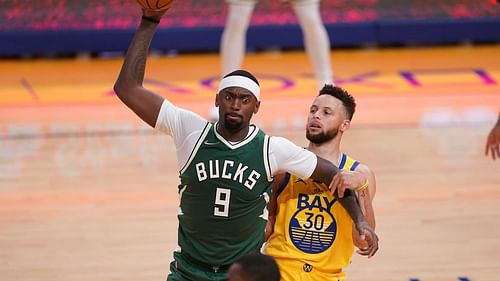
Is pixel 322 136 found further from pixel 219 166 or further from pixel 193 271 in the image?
pixel 193 271

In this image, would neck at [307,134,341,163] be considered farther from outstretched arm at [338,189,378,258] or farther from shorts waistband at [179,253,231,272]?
shorts waistband at [179,253,231,272]

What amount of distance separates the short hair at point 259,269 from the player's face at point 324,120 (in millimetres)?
1176

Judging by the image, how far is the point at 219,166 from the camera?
413 cm

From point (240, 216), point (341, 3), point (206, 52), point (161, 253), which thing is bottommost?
point (161, 253)

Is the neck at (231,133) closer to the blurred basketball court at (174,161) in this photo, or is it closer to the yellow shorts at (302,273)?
the yellow shorts at (302,273)

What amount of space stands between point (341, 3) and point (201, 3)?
5.32 feet

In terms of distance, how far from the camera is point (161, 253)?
20.1ft

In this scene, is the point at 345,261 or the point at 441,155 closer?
the point at 345,261

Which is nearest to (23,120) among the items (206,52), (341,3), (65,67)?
(65,67)

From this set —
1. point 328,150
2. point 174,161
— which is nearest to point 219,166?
point 328,150

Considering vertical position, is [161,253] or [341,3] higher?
[341,3]

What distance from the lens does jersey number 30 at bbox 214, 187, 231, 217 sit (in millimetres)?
4129

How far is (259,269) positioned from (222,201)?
82 centimetres

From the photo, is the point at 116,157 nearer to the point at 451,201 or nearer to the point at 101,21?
the point at 451,201
